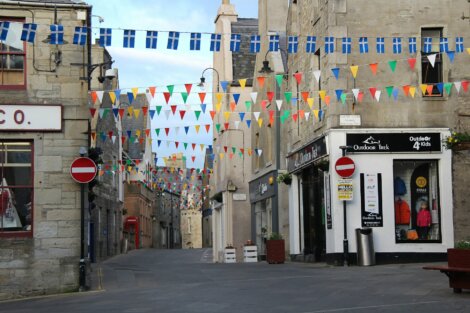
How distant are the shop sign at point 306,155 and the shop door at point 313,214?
0.34 m

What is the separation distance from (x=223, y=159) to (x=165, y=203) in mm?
45346

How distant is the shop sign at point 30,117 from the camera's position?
1717 cm

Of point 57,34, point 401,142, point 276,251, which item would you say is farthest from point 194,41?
point 276,251

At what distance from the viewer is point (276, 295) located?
45.3 ft

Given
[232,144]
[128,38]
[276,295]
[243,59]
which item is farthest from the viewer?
[243,59]

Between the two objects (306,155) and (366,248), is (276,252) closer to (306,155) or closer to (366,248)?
(306,155)

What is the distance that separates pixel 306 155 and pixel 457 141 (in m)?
5.49

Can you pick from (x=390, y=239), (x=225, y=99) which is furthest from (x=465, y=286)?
(x=225, y=99)

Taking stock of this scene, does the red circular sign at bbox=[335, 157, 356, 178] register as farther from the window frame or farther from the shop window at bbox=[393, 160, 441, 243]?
the window frame

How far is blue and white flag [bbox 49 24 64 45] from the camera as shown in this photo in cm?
1619

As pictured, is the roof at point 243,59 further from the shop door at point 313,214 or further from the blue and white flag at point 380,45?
the blue and white flag at point 380,45

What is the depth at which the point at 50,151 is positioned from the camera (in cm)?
1744

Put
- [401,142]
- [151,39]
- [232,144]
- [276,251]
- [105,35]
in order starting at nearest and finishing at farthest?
[105,35] < [151,39] < [401,142] < [276,251] < [232,144]

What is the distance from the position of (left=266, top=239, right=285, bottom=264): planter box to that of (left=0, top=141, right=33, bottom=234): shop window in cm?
1112
